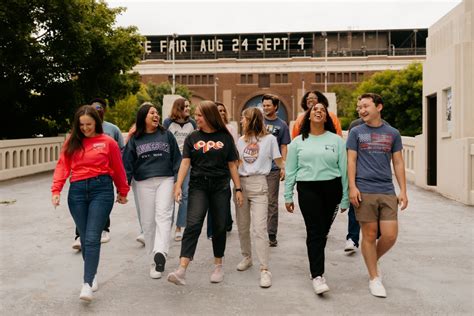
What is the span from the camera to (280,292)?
17.9ft

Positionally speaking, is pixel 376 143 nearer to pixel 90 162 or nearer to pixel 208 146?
pixel 208 146

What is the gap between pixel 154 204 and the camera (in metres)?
6.21

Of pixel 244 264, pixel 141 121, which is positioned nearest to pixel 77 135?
pixel 141 121

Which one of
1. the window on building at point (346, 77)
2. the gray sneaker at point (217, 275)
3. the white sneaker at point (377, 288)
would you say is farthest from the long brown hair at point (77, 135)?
the window on building at point (346, 77)

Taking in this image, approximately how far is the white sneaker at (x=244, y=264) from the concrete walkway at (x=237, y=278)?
84mm

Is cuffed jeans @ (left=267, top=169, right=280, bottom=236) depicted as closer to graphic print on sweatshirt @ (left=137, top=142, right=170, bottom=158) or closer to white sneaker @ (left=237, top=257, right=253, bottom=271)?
white sneaker @ (left=237, top=257, right=253, bottom=271)

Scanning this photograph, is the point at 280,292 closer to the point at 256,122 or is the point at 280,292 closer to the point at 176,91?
the point at 256,122

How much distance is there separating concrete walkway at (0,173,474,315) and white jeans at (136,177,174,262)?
0.47m

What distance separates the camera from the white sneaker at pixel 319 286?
5.26 meters

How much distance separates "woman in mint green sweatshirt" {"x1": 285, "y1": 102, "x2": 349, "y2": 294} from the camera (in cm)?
548

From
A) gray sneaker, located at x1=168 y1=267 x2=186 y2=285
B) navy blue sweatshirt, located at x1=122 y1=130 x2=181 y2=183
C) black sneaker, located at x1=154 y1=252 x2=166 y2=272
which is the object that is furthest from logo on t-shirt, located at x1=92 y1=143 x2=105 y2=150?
gray sneaker, located at x1=168 y1=267 x2=186 y2=285

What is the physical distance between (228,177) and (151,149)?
0.96 meters

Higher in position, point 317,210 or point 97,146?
point 97,146

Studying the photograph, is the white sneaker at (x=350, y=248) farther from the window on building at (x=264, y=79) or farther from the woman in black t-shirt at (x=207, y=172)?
the window on building at (x=264, y=79)
